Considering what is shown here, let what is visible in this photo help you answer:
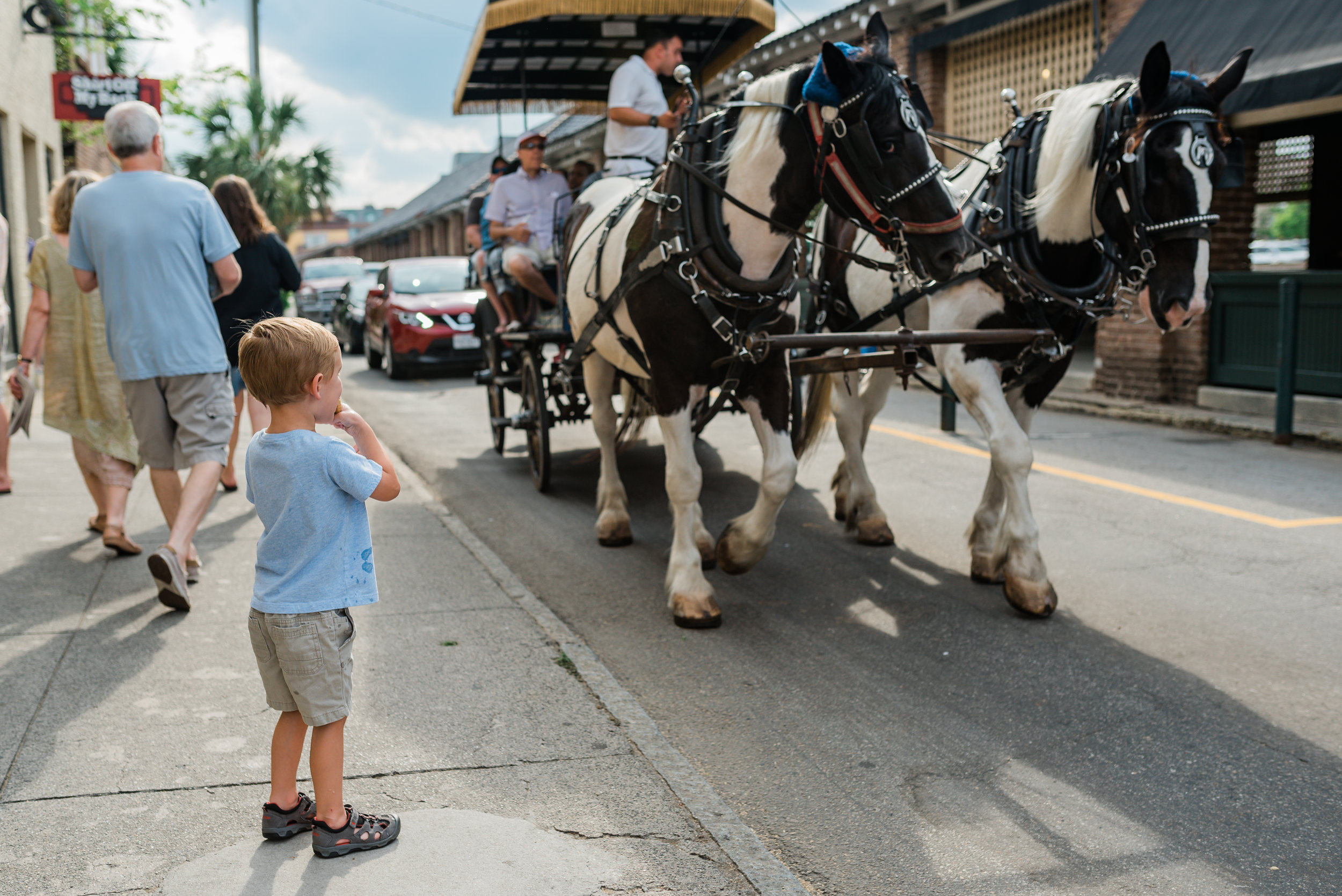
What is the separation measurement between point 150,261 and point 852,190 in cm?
316

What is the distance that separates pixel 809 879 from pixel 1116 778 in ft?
3.81

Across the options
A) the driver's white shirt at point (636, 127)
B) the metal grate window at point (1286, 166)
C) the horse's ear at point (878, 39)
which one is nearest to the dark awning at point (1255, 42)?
the driver's white shirt at point (636, 127)

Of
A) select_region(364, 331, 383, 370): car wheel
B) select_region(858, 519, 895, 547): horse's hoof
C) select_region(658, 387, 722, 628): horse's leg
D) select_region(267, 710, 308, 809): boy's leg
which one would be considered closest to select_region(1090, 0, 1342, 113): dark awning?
select_region(858, 519, 895, 547): horse's hoof

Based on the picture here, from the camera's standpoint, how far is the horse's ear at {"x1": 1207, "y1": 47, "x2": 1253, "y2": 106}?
457 cm

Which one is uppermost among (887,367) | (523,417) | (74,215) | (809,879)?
(74,215)

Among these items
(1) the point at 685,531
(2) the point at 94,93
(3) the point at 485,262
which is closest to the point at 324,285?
(2) the point at 94,93

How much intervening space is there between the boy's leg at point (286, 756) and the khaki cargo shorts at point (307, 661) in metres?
0.07

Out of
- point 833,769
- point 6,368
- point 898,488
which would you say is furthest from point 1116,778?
point 6,368

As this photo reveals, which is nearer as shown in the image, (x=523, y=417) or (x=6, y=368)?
(x=523, y=417)

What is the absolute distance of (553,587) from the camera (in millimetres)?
5758

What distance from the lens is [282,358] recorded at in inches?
109

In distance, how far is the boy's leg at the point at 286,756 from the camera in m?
3.03

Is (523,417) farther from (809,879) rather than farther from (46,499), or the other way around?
(809,879)

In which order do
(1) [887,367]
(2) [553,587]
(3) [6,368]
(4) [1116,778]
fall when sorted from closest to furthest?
(4) [1116,778]
(1) [887,367]
(2) [553,587]
(3) [6,368]
